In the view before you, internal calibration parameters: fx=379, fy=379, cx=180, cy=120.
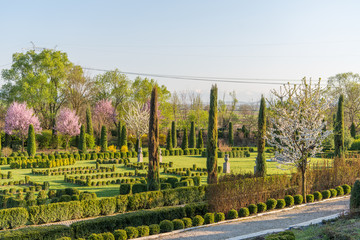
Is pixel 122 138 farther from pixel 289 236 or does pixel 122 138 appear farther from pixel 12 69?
pixel 289 236

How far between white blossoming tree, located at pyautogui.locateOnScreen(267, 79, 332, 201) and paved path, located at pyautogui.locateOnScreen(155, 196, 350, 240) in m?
1.43

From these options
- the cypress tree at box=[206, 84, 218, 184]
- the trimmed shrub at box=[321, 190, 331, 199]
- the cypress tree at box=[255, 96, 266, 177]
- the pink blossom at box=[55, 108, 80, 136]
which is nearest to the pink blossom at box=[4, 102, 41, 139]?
the pink blossom at box=[55, 108, 80, 136]

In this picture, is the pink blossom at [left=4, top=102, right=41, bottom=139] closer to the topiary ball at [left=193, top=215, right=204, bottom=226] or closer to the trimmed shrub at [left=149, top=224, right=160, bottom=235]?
the topiary ball at [left=193, top=215, right=204, bottom=226]

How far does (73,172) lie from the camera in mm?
23594

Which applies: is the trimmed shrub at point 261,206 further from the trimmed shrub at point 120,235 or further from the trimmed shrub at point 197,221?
the trimmed shrub at point 120,235

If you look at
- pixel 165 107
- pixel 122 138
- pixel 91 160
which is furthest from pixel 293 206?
pixel 165 107

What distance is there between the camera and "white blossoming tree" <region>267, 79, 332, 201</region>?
592 inches

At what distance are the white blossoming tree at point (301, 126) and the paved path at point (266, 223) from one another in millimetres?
1425

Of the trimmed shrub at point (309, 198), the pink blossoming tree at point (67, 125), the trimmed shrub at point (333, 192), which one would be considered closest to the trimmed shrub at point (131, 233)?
the trimmed shrub at point (309, 198)

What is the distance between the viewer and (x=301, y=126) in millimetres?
15211

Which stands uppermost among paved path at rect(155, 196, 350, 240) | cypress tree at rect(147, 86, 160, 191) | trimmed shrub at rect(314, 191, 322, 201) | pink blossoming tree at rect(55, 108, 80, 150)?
pink blossoming tree at rect(55, 108, 80, 150)

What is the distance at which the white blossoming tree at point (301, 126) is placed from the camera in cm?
1504

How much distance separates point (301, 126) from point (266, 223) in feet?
16.2

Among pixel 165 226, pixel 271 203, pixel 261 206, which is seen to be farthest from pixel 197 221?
pixel 271 203
